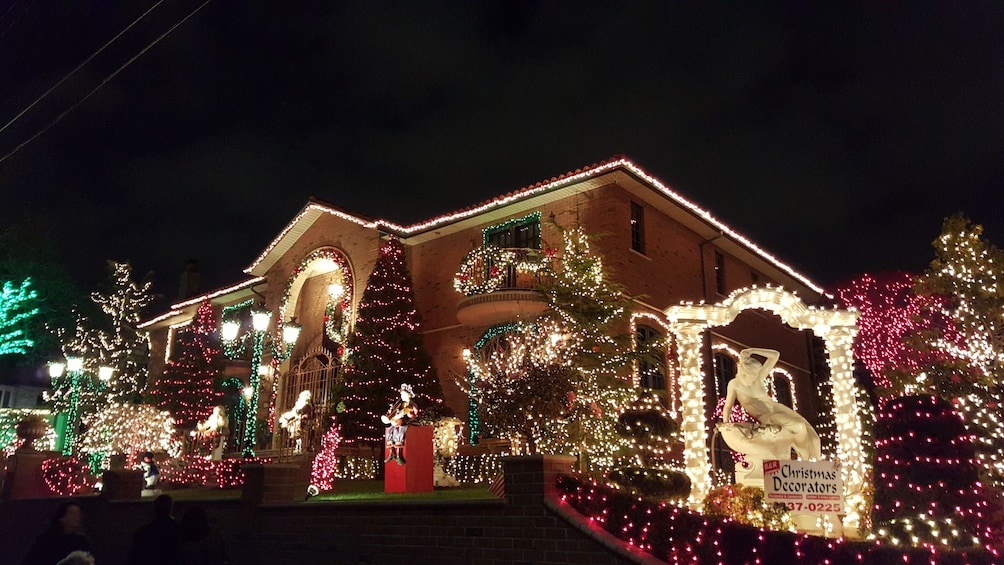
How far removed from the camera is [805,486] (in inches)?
343

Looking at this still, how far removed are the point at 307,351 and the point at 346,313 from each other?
301cm

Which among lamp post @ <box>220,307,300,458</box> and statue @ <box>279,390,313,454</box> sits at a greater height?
lamp post @ <box>220,307,300,458</box>

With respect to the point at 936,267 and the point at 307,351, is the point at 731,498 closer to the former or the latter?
the point at 936,267

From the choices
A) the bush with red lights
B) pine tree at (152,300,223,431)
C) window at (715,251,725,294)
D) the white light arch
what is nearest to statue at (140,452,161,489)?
the bush with red lights

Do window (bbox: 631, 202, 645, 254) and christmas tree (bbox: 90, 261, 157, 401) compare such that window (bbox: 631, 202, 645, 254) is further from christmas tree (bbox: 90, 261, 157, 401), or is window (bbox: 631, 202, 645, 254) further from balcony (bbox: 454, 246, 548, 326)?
christmas tree (bbox: 90, 261, 157, 401)

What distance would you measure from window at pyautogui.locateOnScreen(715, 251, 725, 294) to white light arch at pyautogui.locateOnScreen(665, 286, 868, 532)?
9.29 m

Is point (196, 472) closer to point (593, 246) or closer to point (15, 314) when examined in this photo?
point (593, 246)

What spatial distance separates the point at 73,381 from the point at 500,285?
17.3 m

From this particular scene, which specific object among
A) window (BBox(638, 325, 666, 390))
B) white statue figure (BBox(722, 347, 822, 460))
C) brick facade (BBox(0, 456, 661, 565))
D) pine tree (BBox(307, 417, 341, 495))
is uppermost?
window (BBox(638, 325, 666, 390))

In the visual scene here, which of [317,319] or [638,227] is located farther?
[317,319]

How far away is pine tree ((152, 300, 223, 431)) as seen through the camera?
2255 centimetres

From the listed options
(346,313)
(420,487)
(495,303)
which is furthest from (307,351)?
(420,487)

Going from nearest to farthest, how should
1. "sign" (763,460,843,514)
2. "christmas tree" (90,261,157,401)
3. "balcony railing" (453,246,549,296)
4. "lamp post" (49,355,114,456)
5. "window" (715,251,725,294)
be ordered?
"sign" (763,460,843,514)
"balcony railing" (453,246,549,296)
"window" (715,251,725,294)
"lamp post" (49,355,114,456)
"christmas tree" (90,261,157,401)

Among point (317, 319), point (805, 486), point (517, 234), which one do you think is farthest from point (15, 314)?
point (805, 486)
